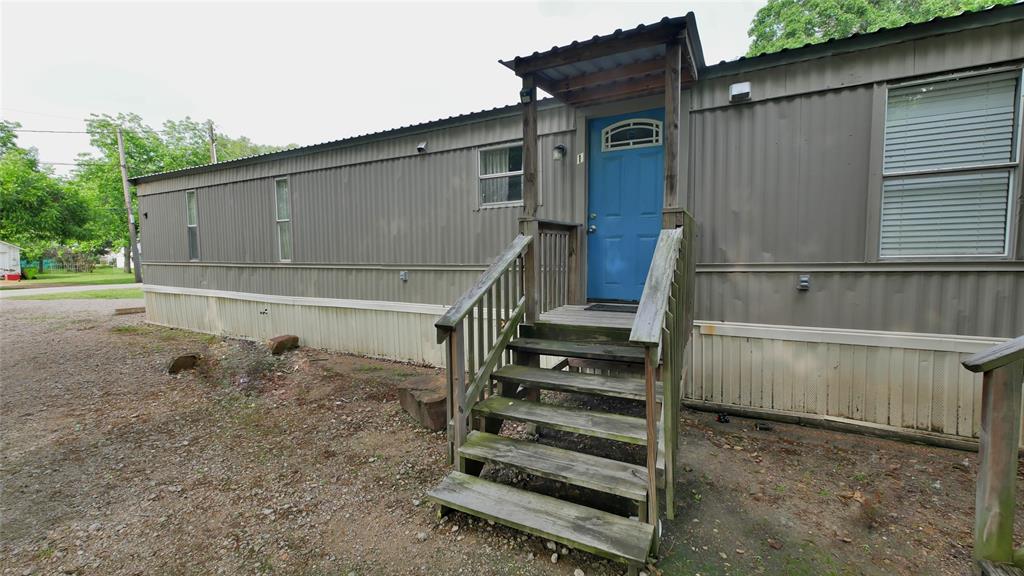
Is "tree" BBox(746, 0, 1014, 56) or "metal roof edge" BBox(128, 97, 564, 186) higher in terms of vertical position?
"tree" BBox(746, 0, 1014, 56)

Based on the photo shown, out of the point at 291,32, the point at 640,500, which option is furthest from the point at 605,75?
the point at 291,32

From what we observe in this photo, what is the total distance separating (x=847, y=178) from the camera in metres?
3.82

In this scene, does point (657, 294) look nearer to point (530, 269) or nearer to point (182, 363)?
point (530, 269)

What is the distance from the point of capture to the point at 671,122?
3.16m

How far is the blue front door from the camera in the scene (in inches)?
177

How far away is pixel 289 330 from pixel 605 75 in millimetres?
7002

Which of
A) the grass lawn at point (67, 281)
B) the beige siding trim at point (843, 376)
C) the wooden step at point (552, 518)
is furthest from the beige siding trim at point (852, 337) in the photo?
the grass lawn at point (67, 281)

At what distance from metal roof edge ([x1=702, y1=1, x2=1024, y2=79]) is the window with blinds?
0.40m

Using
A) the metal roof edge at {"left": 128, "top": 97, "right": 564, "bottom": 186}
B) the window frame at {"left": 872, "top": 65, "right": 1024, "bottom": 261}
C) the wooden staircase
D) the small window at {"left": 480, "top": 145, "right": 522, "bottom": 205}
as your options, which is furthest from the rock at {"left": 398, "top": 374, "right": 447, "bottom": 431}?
the window frame at {"left": 872, "top": 65, "right": 1024, "bottom": 261}

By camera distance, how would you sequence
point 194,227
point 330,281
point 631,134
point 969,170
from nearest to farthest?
point 969,170 → point 631,134 → point 330,281 → point 194,227

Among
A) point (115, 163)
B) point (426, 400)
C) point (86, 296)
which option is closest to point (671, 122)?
point (426, 400)

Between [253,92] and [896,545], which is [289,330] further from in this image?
[253,92]

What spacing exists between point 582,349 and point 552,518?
124cm

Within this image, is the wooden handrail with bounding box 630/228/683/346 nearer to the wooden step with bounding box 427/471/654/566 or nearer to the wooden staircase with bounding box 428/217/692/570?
the wooden staircase with bounding box 428/217/692/570
